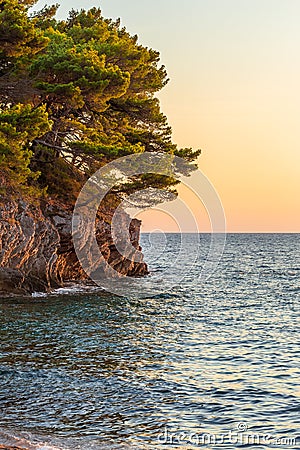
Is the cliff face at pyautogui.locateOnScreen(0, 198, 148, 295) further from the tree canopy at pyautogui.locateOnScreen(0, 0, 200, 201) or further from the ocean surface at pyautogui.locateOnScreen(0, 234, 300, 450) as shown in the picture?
the ocean surface at pyautogui.locateOnScreen(0, 234, 300, 450)

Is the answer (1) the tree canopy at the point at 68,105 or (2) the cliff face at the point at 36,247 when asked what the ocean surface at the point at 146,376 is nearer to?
(2) the cliff face at the point at 36,247

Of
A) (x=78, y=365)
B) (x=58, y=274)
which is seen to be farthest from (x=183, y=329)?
(x=58, y=274)

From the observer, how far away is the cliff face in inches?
1341

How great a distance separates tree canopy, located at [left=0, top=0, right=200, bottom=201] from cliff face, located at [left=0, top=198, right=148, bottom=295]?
5.99 ft

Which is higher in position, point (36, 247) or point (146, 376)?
point (36, 247)

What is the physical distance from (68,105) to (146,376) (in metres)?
23.7

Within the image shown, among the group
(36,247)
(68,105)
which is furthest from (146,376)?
(68,105)

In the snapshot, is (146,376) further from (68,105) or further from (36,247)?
(68,105)

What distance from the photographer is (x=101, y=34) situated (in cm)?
4291

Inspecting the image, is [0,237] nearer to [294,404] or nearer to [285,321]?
[285,321]

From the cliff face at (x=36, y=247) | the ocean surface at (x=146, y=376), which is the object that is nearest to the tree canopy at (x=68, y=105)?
the cliff face at (x=36, y=247)

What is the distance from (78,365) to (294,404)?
6.76 metres

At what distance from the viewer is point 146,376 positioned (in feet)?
55.7

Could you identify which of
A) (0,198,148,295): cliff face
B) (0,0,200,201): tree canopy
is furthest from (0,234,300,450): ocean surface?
(0,0,200,201): tree canopy
